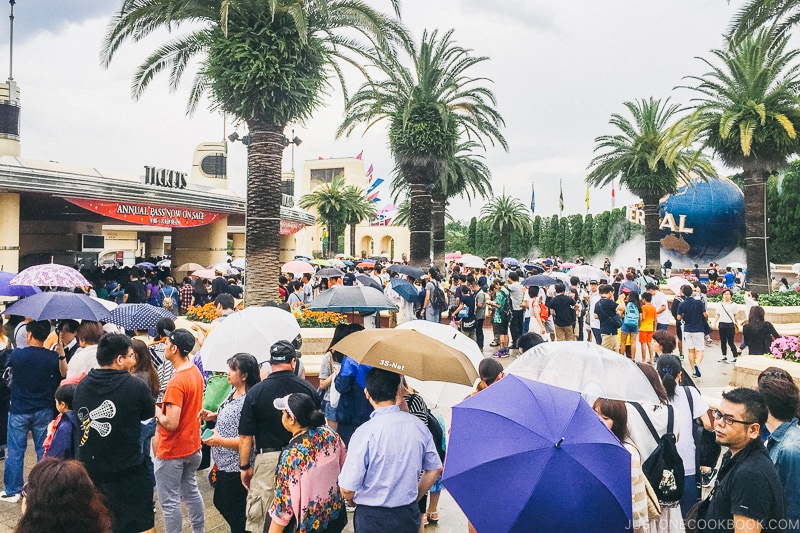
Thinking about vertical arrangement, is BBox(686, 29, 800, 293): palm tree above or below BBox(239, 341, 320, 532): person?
above

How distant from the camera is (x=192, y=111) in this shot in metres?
17.0

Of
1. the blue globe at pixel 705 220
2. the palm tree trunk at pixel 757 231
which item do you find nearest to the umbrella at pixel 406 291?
the palm tree trunk at pixel 757 231

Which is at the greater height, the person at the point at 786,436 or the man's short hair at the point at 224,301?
the man's short hair at the point at 224,301

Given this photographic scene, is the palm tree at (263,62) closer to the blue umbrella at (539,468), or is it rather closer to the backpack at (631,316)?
the backpack at (631,316)

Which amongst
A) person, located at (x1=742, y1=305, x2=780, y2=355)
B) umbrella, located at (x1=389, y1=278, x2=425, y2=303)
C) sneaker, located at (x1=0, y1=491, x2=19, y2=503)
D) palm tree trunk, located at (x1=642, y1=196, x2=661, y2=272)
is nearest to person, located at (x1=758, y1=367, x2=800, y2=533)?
person, located at (x1=742, y1=305, x2=780, y2=355)

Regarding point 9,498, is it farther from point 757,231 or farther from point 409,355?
point 757,231

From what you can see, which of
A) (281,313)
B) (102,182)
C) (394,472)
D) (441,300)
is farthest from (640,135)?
(394,472)

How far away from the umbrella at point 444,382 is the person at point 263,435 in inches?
47.0

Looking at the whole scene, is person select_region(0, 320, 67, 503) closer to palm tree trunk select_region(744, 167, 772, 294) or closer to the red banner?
the red banner

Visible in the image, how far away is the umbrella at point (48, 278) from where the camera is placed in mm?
9164

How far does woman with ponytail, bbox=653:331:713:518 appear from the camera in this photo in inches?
168

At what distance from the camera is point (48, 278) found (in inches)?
366

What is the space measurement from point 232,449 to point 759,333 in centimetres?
879

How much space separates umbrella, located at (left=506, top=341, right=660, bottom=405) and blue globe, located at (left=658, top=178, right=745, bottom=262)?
1418 inches
